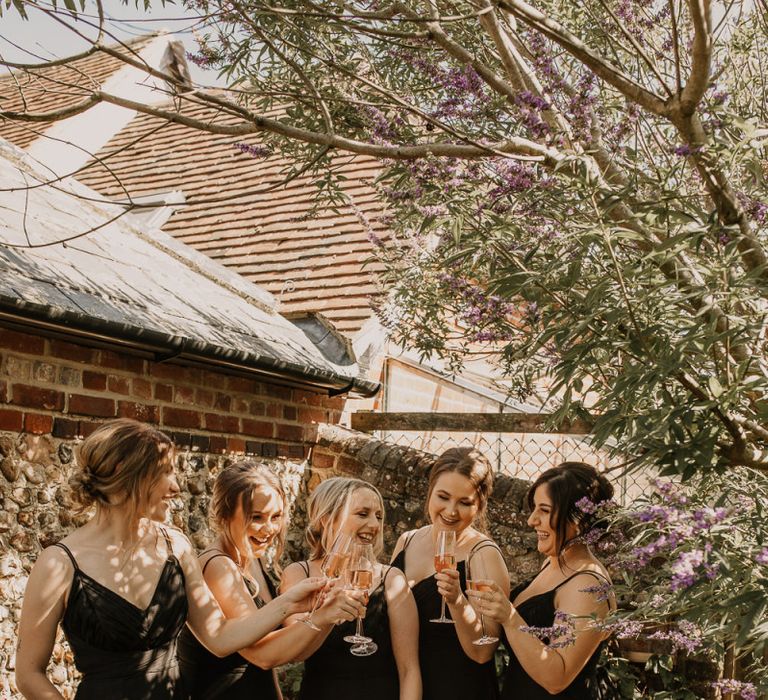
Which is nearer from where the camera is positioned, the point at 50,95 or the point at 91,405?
the point at 91,405

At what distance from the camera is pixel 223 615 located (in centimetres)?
325

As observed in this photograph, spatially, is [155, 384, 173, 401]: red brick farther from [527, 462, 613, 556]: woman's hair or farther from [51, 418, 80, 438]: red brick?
[527, 462, 613, 556]: woman's hair

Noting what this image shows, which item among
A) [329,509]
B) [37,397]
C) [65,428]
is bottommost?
[329,509]

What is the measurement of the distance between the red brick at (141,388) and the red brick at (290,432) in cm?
129

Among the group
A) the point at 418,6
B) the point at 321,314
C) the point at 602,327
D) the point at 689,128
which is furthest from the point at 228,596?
the point at 321,314

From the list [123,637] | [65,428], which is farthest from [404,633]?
[65,428]

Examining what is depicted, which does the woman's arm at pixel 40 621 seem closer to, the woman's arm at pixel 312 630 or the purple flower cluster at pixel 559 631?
the woman's arm at pixel 312 630

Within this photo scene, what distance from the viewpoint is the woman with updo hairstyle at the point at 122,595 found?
112 inches

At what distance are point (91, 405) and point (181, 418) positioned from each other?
0.74 m

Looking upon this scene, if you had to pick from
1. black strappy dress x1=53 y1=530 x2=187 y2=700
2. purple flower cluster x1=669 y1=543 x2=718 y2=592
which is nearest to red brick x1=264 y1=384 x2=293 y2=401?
black strappy dress x1=53 y1=530 x2=187 y2=700

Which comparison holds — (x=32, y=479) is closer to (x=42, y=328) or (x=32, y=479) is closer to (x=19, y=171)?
(x=42, y=328)

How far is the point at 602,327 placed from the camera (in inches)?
107

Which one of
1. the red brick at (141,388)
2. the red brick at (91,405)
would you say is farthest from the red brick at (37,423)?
the red brick at (141,388)

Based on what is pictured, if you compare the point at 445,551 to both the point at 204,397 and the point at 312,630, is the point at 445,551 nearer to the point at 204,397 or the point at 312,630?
the point at 312,630
